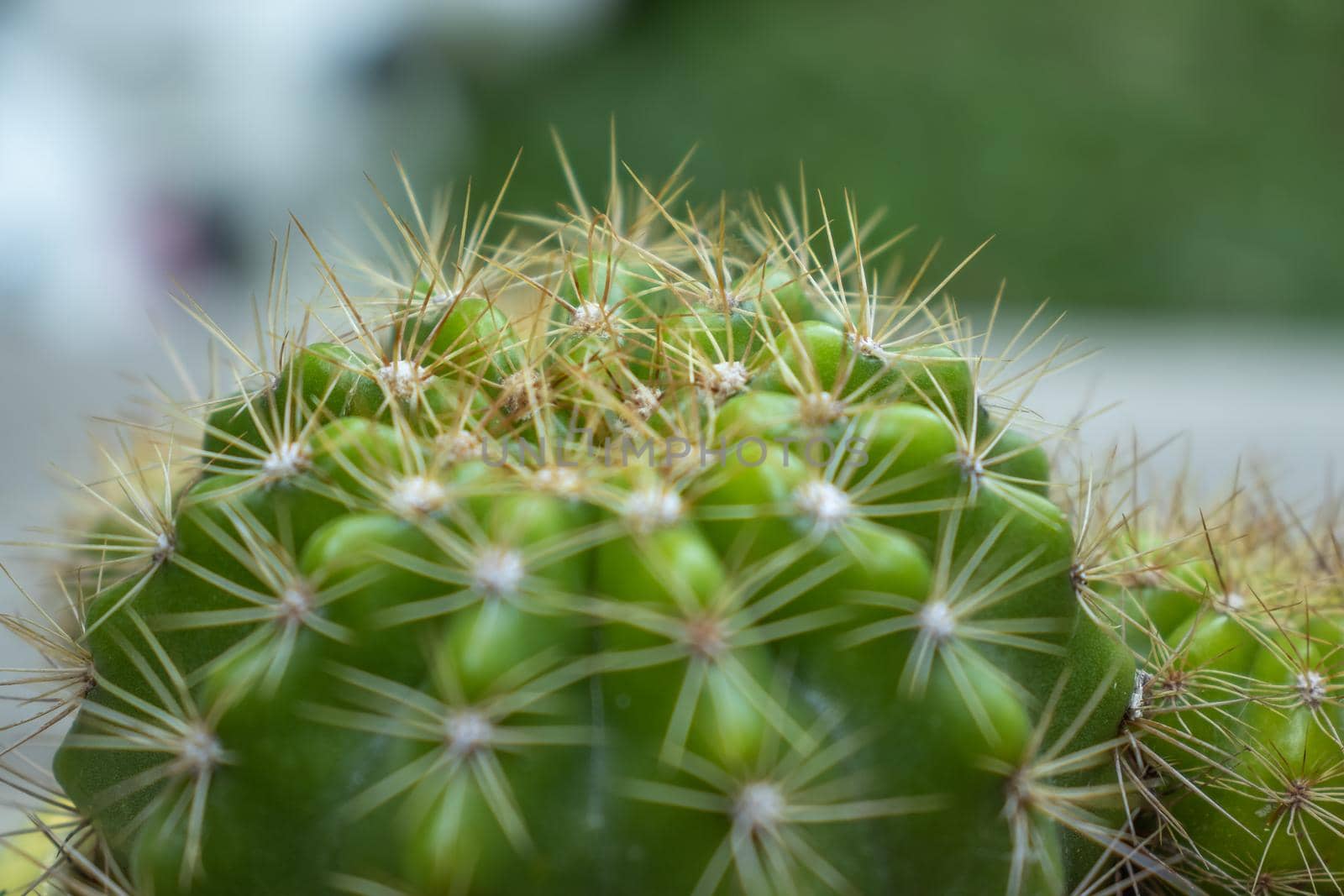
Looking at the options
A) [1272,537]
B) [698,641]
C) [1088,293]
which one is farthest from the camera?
[1088,293]

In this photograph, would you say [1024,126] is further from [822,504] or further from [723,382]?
[822,504]

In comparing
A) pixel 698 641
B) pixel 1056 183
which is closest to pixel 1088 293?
pixel 1056 183

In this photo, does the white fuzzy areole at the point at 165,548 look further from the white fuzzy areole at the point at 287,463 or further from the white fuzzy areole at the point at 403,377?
the white fuzzy areole at the point at 403,377

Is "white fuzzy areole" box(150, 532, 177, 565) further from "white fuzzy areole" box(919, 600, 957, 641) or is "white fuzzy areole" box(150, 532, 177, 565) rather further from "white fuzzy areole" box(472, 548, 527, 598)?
"white fuzzy areole" box(919, 600, 957, 641)

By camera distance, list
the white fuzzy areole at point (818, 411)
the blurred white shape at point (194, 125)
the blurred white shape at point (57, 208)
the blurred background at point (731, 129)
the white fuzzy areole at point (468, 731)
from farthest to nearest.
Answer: the blurred background at point (731, 129)
the blurred white shape at point (194, 125)
the blurred white shape at point (57, 208)
the white fuzzy areole at point (818, 411)
the white fuzzy areole at point (468, 731)

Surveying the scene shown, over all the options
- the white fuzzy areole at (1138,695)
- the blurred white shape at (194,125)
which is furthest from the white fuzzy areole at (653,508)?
the blurred white shape at (194,125)

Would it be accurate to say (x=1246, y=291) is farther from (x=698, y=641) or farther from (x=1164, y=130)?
(x=698, y=641)
